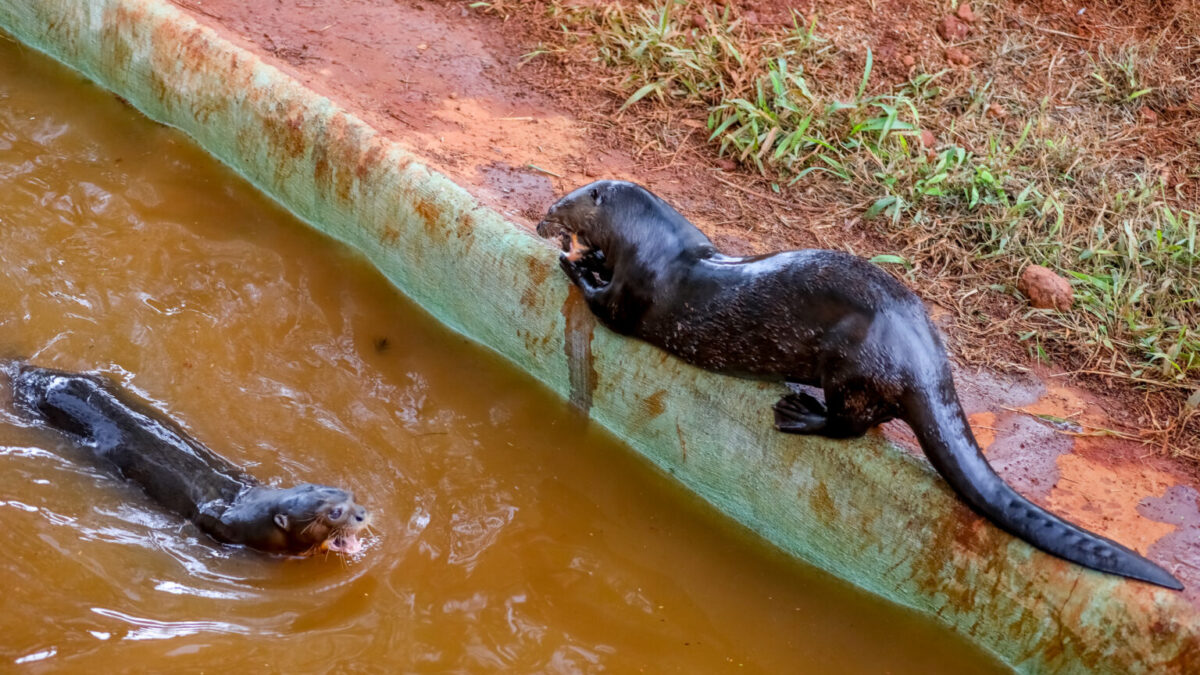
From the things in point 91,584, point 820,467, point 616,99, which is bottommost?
point 91,584

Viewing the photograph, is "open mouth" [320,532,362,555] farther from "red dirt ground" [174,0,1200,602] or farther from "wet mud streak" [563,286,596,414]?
"red dirt ground" [174,0,1200,602]

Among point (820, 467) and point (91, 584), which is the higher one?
point (820, 467)

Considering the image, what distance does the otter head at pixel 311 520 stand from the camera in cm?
312

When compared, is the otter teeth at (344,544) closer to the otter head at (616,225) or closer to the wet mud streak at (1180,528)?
the otter head at (616,225)

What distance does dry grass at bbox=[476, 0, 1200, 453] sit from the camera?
389 cm

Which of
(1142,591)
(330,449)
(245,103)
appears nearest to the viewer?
(1142,591)

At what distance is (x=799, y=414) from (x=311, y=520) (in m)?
1.52

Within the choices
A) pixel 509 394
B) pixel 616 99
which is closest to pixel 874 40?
pixel 616 99

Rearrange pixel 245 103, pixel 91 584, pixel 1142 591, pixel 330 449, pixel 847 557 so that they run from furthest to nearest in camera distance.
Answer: pixel 245 103
pixel 330 449
pixel 847 557
pixel 91 584
pixel 1142 591

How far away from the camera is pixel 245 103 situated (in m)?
4.71

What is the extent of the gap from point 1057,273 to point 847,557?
170cm

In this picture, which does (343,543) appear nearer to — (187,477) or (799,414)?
(187,477)

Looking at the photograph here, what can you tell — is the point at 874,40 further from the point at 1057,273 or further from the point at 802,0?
the point at 1057,273

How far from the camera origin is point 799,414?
3.21m
